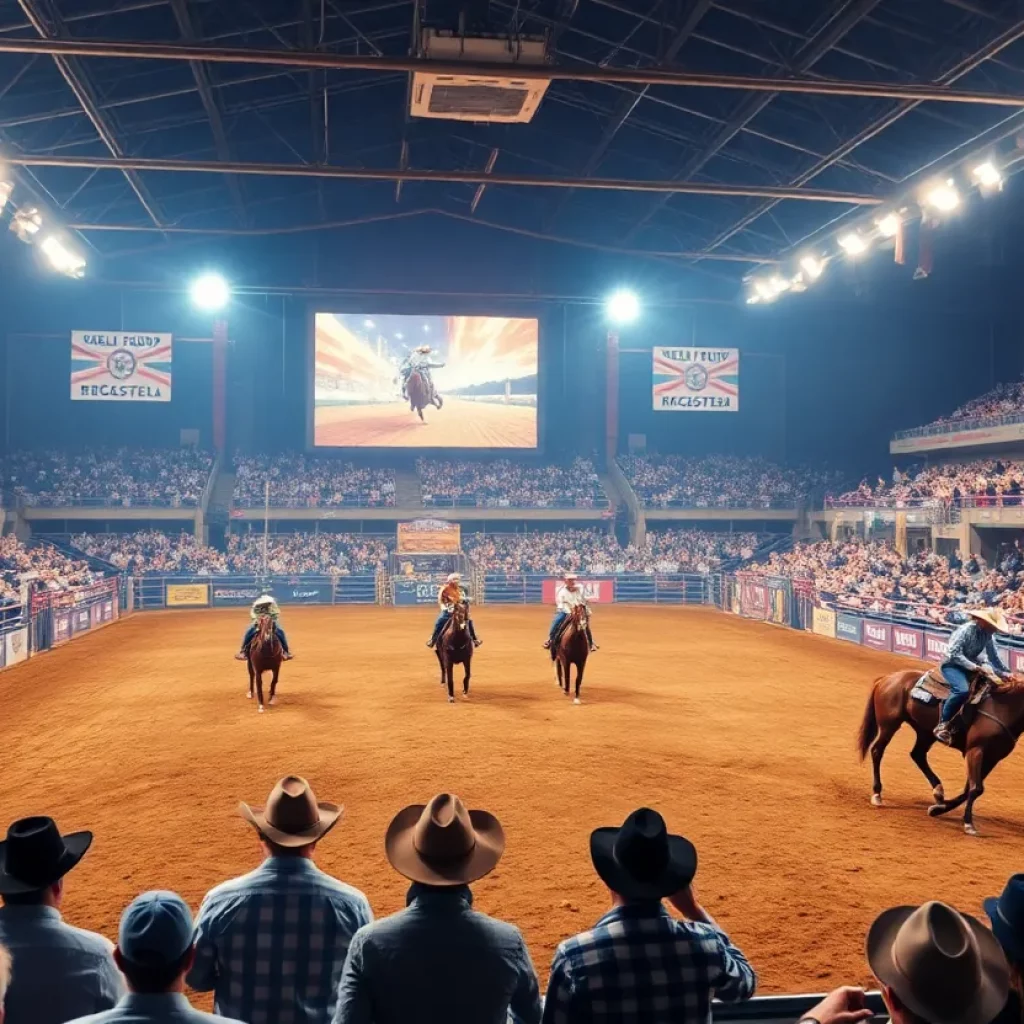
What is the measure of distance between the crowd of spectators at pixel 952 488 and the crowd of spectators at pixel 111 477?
1149 inches

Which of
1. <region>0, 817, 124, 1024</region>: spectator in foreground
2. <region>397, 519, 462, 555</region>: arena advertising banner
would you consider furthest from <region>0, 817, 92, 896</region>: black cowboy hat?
<region>397, 519, 462, 555</region>: arena advertising banner

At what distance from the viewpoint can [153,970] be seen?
245 cm

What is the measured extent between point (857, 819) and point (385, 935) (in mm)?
7694

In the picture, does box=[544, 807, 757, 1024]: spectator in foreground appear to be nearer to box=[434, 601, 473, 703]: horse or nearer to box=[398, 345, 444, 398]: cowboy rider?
box=[434, 601, 473, 703]: horse

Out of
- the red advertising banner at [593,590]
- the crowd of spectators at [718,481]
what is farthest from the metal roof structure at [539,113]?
the red advertising banner at [593,590]

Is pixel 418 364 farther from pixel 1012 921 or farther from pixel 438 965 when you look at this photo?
pixel 1012 921

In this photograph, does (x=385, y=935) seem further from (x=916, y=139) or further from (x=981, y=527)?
(x=981, y=527)

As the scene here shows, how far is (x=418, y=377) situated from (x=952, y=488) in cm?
2226

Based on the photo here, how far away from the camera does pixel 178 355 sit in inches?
1673

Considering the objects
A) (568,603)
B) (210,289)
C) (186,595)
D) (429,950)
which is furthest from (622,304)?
(429,950)

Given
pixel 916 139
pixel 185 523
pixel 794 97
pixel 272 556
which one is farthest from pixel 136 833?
pixel 185 523

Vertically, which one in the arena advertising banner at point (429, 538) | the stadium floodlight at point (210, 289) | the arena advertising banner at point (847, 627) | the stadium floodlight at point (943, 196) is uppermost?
the stadium floodlight at point (210, 289)

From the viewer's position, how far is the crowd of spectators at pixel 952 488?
2836 cm

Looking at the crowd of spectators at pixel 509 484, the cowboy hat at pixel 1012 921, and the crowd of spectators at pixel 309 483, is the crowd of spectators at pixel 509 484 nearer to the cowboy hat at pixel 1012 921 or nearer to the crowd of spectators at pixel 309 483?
the crowd of spectators at pixel 309 483
